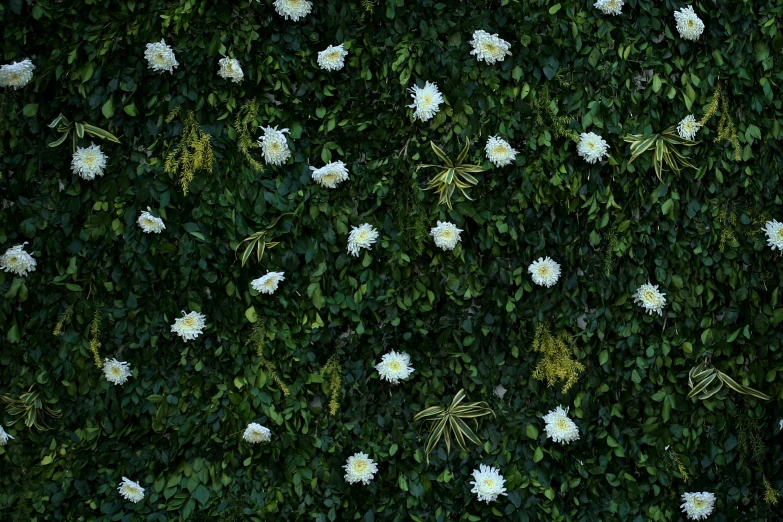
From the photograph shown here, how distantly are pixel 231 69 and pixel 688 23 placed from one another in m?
1.24

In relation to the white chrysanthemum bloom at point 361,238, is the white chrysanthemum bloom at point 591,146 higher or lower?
higher

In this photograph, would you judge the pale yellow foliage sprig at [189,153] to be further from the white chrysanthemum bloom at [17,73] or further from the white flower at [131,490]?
the white flower at [131,490]

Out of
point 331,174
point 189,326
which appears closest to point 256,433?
point 189,326

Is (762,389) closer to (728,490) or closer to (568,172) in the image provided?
→ (728,490)

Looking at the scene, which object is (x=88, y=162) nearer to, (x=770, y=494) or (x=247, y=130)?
(x=247, y=130)

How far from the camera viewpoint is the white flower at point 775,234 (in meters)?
1.80

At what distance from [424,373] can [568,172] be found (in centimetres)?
68

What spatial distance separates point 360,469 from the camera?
176 cm

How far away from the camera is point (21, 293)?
69.9 inches

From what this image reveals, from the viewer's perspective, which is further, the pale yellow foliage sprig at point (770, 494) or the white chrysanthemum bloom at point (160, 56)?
the pale yellow foliage sprig at point (770, 494)

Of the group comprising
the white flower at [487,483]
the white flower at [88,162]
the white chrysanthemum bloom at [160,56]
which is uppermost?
the white chrysanthemum bloom at [160,56]

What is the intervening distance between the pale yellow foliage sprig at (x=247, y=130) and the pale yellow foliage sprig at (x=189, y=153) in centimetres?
8

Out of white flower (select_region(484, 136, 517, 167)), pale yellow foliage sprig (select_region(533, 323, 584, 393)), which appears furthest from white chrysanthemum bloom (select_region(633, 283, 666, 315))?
white flower (select_region(484, 136, 517, 167))

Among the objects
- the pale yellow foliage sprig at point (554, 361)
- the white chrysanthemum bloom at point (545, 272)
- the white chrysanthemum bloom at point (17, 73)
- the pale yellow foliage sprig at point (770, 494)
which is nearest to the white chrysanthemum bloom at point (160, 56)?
the white chrysanthemum bloom at point (17, 73)
